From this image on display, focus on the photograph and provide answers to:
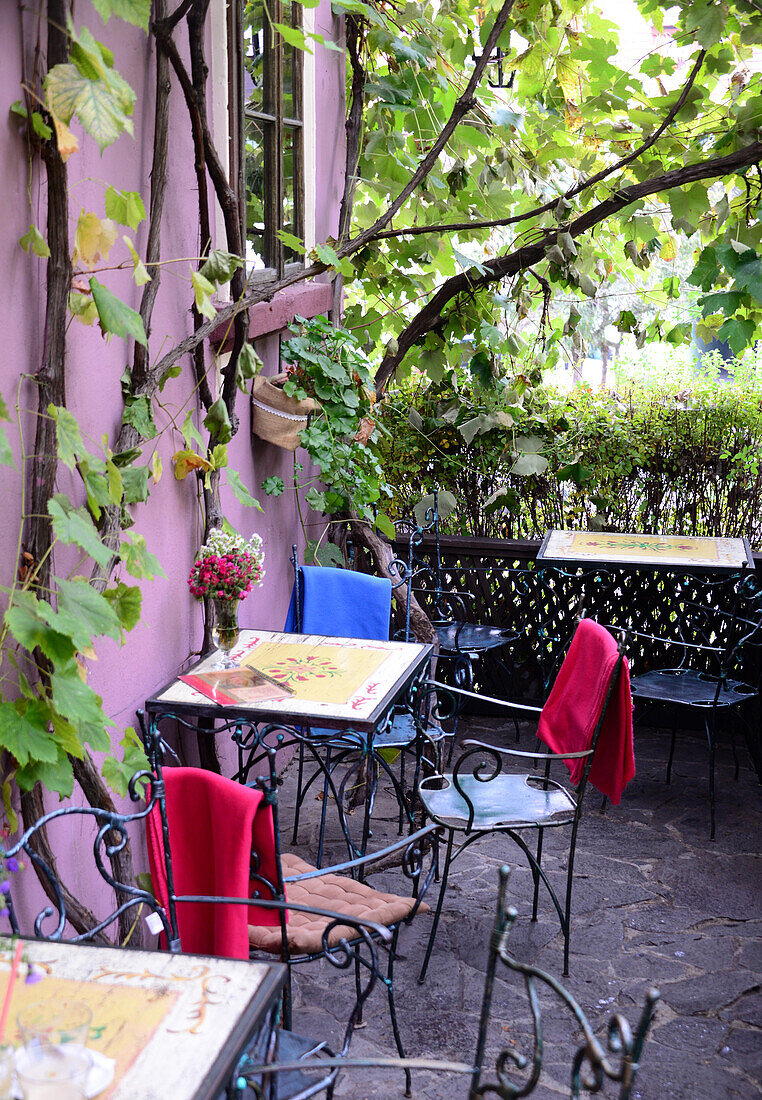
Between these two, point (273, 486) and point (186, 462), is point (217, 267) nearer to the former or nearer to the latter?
point (186, 462)

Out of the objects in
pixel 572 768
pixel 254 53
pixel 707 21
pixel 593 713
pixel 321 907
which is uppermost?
pixel 707 21

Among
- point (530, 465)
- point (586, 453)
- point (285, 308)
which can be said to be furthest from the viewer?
point (586, 453)

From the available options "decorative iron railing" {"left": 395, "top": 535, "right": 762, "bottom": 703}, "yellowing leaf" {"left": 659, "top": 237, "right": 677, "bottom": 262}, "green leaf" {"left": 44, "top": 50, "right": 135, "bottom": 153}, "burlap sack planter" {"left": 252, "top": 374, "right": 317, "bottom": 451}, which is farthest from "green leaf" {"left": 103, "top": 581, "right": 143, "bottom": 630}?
"yellowing leaf" {"left": 659, "top": 237, "right": 677, "bottom": 262}

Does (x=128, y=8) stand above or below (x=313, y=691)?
above

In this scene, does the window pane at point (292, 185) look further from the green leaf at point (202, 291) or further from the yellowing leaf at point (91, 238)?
the yellowing leaf at point (91, 238)

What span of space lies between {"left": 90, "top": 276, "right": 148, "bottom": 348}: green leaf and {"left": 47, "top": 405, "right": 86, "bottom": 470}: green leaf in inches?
9.2

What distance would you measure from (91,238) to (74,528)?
695 mm

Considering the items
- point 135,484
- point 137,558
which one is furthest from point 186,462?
point 137,558

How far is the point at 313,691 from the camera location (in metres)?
3.09

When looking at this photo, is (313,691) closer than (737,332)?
Yes

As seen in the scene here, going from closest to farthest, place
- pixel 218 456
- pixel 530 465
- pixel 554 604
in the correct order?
pixel 218 456 < pixel 554 604 < pixel 530 465

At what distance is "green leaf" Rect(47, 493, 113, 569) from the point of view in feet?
7.08

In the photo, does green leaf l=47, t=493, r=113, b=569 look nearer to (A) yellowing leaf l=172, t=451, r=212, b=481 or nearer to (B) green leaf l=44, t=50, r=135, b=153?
(B) green leaf l=44, t=50, r=135, b=153

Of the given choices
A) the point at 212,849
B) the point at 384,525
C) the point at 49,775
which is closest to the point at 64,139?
the point at 49,775
